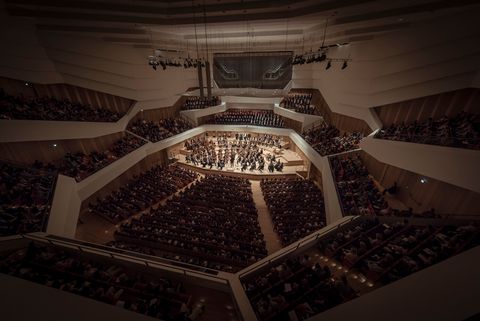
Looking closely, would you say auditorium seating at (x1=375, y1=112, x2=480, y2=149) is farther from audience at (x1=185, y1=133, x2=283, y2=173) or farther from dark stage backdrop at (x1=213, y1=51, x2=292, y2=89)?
dark stage backdrop at (x1=213, y1=51, x2=292, y2=89)

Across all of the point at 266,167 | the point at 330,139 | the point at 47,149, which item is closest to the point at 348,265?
the point at 330,139

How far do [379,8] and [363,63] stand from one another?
13.3ft

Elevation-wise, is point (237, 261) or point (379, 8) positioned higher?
point (379, 8)

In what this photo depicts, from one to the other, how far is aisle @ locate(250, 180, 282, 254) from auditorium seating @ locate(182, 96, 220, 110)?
308 inches

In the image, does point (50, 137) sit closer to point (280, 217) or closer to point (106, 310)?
point (106, 310)

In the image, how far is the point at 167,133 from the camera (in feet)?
46.7

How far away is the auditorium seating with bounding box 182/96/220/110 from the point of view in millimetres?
16781

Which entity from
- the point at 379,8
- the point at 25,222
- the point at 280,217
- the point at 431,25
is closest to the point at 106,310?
the point at 25,222

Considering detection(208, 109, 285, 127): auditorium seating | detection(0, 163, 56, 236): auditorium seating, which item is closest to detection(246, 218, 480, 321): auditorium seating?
detection(0, 163, 56, 236): auditorium seating

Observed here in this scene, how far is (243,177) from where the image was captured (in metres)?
12.6

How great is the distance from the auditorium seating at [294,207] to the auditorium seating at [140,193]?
14.1 ft

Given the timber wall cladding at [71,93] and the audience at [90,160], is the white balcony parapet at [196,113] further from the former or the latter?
the audience at [90,160]

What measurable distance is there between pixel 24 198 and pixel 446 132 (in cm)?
1138

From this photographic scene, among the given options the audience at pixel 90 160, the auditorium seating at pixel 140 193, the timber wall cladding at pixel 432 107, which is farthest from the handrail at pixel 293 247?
the audience at pixel 90 160
